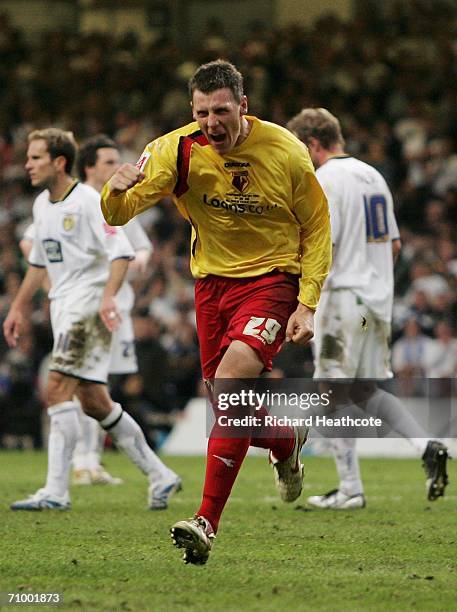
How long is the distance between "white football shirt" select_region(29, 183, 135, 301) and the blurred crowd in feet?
21.2

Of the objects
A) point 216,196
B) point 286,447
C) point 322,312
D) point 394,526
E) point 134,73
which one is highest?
point 134,73

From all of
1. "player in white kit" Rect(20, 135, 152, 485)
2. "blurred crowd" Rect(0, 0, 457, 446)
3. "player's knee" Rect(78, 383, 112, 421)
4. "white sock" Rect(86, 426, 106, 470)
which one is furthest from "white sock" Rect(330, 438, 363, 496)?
"blurred crowd" Rect(0, 0, 457, 446)

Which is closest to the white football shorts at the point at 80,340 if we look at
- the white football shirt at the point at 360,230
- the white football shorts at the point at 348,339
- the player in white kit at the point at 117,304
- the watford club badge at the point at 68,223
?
the watford club badge at the point at 68,223

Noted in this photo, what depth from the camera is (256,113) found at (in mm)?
20250

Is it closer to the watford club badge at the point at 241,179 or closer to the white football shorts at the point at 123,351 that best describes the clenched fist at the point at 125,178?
the watford club badge at the point at 241,179

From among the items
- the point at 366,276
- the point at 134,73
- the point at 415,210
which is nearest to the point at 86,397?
the point at 366,276

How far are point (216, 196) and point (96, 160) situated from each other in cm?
462

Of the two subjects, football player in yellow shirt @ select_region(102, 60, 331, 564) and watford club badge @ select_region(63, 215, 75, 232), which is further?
watford club badge @ select_region(63, 215, 75, 232)

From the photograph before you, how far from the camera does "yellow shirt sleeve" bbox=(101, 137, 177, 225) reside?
6.10m

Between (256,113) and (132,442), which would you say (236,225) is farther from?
(256,113)

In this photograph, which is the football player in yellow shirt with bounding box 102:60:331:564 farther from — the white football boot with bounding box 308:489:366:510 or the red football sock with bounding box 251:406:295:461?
the white football boot with bounding box 308:489:366:510

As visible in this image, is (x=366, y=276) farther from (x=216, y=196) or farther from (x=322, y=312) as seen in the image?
(x=216, y=196)

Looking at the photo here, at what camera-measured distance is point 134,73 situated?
A: 21906mm

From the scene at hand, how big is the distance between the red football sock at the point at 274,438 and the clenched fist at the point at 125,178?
1241 mm
